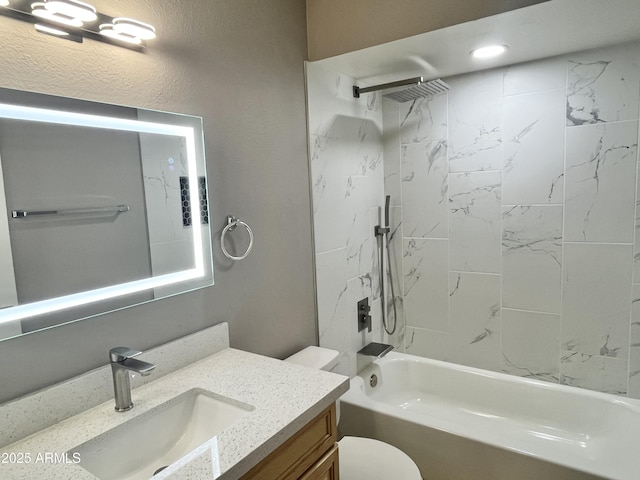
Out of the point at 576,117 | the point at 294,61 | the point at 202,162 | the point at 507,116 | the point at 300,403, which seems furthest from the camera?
the point at 507,116

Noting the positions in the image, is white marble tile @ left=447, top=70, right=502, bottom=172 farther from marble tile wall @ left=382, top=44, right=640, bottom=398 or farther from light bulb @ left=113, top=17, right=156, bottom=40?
light bulb @ left=113, top=17, right=156, bottom=40

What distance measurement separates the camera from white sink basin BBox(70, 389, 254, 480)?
3.53 ft

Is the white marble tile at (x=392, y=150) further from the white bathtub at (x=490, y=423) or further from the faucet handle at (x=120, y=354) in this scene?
the faucet handle at (x=120, y=354)

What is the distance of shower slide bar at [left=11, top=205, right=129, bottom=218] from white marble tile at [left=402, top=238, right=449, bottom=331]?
80.9 inches

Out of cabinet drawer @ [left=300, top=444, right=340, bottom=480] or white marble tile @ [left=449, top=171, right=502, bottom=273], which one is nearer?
cabinet drawer @ [left=300, top=444, right=340, bottom=480]

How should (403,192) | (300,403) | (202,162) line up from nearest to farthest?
(300,403) < (202,162) < (403,192)

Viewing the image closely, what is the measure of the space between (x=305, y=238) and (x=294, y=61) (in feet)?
3.00

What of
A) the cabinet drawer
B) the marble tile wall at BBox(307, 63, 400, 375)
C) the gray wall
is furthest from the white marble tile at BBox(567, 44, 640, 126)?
the cabinet drawer

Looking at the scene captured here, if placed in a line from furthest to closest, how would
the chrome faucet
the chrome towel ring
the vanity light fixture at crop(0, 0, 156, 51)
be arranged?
the chrome towel ring → the chrome faucet → the vanity light fixture at crop(0, 0, 156, 51)

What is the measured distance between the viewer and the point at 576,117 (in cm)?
225

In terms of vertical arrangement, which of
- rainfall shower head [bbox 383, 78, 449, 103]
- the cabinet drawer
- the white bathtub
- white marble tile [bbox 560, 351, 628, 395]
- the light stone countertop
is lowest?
the white bathtub

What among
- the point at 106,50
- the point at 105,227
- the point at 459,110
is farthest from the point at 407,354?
the point at 106,50

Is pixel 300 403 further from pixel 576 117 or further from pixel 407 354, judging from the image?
pixel 576 117

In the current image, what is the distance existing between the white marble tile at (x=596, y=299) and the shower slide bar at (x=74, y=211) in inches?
93.5
